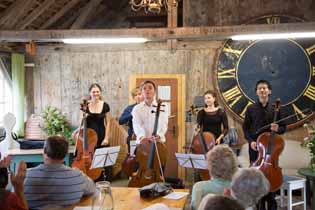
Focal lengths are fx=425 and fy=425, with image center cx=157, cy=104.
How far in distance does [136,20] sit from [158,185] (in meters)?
5.15

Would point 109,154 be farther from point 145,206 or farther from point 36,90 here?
point 36,90

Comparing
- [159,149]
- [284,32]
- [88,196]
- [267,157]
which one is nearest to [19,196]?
[88,196]

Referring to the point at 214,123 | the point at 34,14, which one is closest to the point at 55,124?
the point at 34,14

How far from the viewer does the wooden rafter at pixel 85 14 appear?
24.6ft

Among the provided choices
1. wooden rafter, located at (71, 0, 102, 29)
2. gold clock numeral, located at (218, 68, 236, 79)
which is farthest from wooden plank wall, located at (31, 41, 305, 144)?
wooden rafter, located at (71, 0, 102, 29)

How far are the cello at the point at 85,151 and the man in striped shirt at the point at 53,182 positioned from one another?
6.43 ft

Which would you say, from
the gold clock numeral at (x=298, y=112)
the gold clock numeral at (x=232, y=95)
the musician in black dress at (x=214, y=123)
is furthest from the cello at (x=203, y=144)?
the gold clock numeral at (x=298, y=112)

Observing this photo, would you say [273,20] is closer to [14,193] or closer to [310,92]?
[310,92]

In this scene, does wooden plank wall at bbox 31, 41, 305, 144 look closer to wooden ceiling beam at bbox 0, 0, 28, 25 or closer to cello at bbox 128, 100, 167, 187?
wooden ceiling beam at bbox 0, 0, 28, 25

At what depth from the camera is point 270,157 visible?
4199 mm

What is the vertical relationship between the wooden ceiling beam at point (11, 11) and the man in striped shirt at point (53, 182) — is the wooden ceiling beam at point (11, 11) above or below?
above

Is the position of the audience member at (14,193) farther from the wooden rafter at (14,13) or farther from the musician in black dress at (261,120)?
the wooden rafter at (14,13)

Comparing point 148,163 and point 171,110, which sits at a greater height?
point 171,110

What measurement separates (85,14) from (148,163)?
4064mm
